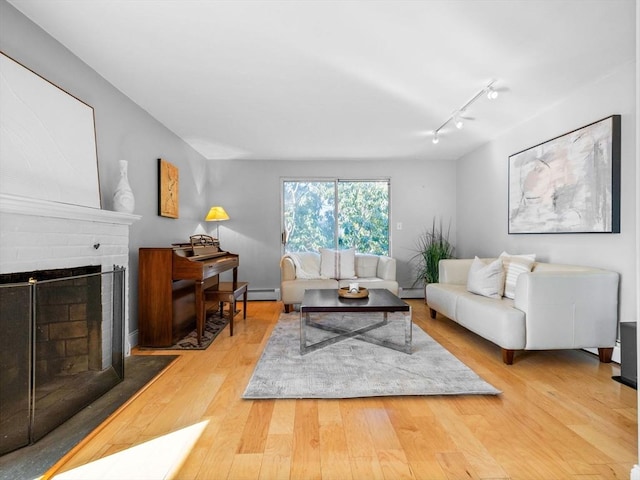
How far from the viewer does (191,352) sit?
3.18m

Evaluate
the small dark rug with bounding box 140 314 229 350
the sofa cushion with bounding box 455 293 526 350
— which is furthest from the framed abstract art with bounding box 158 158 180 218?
the sofa cushion with bounding box 455 293 526 350

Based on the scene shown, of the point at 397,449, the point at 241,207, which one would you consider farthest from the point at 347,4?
the point at 241,207

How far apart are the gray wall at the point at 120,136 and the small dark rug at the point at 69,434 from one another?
1.05m

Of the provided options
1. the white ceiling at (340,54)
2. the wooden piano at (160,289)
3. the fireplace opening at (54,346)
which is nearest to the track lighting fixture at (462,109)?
the white ceiling at (340,54)

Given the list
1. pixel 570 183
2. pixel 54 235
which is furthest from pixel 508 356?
pixel 54 235

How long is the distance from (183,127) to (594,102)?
163 inches

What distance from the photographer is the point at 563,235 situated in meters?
3.42

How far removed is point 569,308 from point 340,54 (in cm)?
258

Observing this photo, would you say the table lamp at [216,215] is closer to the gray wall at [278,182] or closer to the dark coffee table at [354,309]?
the gray wall at [278,182]

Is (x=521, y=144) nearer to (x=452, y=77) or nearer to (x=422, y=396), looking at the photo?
(x=452, y=77)

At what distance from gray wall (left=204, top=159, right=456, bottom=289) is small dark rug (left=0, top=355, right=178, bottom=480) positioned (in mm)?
3342

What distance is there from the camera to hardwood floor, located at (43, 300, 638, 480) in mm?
1546

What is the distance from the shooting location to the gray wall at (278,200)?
19.4 feet

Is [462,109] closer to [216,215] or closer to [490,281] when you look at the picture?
[490,281]
